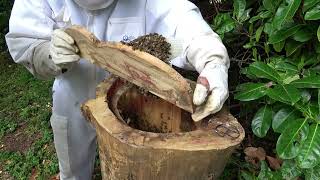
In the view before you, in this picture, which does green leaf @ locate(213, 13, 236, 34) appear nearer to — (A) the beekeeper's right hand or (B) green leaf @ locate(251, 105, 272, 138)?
(B) green leaf @ locate(251, 105, 272, 138)

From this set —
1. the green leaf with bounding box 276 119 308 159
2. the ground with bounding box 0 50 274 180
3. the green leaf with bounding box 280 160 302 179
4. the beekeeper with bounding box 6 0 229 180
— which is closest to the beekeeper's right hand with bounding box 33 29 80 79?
the beekeeper with bounding box 6 0 229 180

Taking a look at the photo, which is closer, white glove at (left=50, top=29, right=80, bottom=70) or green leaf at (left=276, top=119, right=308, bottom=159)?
green leaf at (left=276, top=119, right=308, bottom=159)

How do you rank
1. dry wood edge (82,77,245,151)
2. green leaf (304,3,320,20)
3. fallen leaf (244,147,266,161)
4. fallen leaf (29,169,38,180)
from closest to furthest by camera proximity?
1. dry wood edge (82,77,245,151)
2. green leaf (304,3,320,20)
3. fallen leaf (244,147,266,161)
4. fallen leaf (29,169,38,180)

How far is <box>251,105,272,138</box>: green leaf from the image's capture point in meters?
2.05

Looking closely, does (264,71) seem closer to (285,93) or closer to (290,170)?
(285,93)

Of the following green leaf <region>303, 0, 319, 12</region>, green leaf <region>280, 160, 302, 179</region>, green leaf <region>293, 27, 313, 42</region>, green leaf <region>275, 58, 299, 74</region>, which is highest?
green leaf <region>303, 0, 319, 12</region>

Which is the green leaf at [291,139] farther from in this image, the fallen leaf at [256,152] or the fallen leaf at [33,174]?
the fallen leaf at [33,174]

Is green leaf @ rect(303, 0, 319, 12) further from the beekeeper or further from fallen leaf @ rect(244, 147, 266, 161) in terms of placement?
fallen leaf @ rect(244, 147, 266, 161)

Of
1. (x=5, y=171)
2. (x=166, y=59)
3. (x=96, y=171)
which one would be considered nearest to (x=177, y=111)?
(x=166, y=59)

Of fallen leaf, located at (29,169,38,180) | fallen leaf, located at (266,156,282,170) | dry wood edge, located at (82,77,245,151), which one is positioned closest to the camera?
dry wood edge, located at (82,77,245,151)

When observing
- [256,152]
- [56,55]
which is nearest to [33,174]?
[56,55]

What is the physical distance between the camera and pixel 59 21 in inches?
87.7

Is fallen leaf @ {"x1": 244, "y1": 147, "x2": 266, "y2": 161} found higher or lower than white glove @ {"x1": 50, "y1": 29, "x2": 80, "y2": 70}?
lower

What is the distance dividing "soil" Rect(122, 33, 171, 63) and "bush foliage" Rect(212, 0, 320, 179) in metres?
0.39
